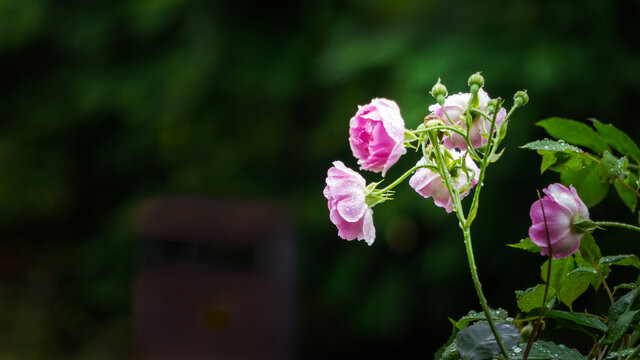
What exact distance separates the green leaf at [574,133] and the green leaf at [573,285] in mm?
70

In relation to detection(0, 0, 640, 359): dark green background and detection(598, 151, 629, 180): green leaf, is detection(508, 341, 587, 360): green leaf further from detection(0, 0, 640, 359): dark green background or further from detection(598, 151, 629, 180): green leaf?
detection(0, 0, 640, 359): dark green background

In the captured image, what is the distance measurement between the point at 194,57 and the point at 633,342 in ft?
8.43

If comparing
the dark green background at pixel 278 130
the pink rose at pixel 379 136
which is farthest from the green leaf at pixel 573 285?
the dark green background at pixel 278 130

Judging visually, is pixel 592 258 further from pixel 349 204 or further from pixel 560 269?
pixel 349 204

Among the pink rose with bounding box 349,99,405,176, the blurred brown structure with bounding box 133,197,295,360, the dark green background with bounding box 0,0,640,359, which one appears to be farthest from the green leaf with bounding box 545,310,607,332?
the blurred brown structure with bounding box 133,197,295,360

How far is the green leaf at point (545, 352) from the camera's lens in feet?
1.06

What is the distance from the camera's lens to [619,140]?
0.39m

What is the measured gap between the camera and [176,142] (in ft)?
10.8

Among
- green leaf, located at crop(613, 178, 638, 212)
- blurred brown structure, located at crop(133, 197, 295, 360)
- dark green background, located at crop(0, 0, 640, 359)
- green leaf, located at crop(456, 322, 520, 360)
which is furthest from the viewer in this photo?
blurred brown structure, located at crop(133, 197, 295, 360)

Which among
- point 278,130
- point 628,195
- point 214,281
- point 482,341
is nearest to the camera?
point 482,341

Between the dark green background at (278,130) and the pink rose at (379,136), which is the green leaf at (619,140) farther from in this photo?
the dark green background at (278,130)

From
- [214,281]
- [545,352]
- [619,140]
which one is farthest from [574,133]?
[214,281]

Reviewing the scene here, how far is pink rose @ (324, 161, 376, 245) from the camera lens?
38cm

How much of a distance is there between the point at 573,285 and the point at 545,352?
7cm
